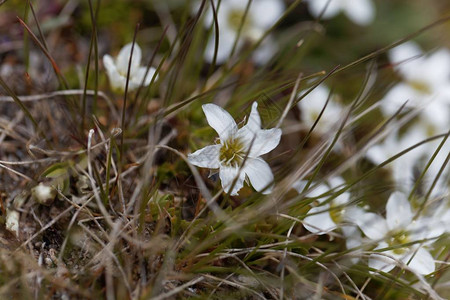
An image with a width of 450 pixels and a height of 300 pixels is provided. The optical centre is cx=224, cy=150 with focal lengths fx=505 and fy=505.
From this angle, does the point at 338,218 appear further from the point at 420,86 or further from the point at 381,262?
the point at 420,86

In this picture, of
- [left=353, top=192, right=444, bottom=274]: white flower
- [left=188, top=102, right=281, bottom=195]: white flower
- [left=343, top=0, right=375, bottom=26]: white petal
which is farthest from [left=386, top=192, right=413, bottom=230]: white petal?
[left=343, top=0, right=375, bottom=26]: white petal

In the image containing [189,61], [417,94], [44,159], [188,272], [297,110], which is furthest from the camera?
[417,94]

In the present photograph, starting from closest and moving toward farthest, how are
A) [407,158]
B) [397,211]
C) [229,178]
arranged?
[229,178], [397,211], [407,158]

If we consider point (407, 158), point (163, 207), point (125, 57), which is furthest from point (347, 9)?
point (163, 207)

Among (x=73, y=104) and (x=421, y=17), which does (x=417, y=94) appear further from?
(x=73, y=104)

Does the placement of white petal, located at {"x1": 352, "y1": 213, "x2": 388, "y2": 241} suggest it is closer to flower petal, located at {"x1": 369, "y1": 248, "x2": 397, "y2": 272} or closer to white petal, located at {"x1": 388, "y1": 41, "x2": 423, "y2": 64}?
flower petal, located at {"x1": 369, "y1": 248, "x2": 397, "y2": 272}

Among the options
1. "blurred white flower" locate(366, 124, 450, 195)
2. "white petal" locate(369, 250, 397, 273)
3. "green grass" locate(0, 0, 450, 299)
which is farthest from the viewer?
"blurred white flower" locate(366, 124, 450, 195)

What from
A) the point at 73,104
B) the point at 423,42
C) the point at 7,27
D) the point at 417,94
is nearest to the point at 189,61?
the point at 73,104
